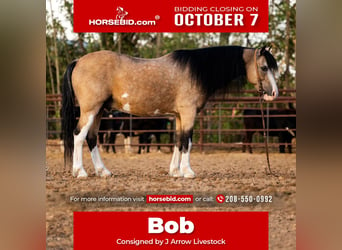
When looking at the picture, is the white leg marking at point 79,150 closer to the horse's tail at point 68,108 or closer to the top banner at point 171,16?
the horse's tail at point 68,108

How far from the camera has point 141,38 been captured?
1157 cm

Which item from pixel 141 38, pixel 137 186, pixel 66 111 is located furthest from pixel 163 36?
pixel 137 186

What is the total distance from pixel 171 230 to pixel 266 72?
2.86m

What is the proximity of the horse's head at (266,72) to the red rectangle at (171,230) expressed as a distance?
254 cm

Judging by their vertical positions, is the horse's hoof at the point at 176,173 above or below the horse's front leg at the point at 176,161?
below

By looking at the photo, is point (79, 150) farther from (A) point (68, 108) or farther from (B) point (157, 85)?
(B) point (157, 85)

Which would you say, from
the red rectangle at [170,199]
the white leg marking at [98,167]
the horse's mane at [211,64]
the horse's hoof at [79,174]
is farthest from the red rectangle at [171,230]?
the horse's mane at [211,64]

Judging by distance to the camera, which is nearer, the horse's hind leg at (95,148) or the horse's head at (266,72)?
the horse's head at (266,72)

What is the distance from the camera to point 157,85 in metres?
5.59

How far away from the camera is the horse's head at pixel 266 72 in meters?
5.42

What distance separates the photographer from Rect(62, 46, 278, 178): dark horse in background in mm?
5492

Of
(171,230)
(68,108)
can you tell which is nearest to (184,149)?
(68,108)

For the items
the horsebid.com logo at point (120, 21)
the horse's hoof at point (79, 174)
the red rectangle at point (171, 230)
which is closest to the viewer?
the red rectangle at point (171, 230)
